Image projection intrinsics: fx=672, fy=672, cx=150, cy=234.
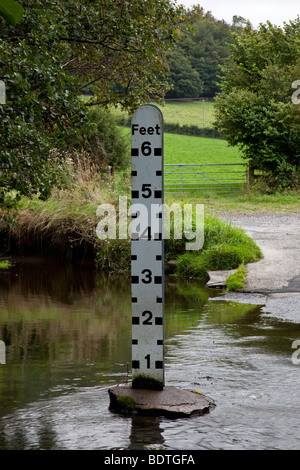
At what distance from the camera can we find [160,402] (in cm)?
504

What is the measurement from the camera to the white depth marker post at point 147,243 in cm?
512

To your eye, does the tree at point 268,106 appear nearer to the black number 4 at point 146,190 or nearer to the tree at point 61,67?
the tree at point 61,67

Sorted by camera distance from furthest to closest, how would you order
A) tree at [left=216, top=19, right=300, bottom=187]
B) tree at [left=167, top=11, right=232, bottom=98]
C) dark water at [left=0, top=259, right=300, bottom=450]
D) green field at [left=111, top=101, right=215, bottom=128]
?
1. green field at [left=111, top=101, right=215, bottom=128]
2. tree at [left=167, top=11, right=232, bottom=98]
3. tree at [left=216, top=19, right=300, bottom=187]
4. dark water at [left=0, top=259, right=300, bottom=450]

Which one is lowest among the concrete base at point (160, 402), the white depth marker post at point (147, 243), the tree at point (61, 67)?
the concrete base at point (160, 402)

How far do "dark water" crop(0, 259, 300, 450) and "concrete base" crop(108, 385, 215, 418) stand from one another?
92 mm

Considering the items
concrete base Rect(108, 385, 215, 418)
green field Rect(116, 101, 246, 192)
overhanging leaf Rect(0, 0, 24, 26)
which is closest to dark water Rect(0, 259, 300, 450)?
concrete base Rect(108, 385, 215, 418)

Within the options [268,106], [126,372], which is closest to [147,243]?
[126,372]

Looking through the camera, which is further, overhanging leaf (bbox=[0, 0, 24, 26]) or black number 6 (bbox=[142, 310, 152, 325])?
black number 6 (bbox=[142, 310, 152, 325])

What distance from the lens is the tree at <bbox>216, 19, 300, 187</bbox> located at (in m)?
28.1

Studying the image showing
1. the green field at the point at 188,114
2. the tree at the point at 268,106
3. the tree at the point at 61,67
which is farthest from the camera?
the green field at the point at 188,114

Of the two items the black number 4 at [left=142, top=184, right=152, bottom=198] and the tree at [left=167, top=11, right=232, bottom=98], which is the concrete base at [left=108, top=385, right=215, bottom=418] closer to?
the black number 4 at [left=142, top=184, right=152, bottom=198]

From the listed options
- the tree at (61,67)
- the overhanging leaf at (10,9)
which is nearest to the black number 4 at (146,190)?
the tree at (61,67)

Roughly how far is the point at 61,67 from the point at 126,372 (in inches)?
170

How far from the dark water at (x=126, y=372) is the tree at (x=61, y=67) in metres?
1.89
